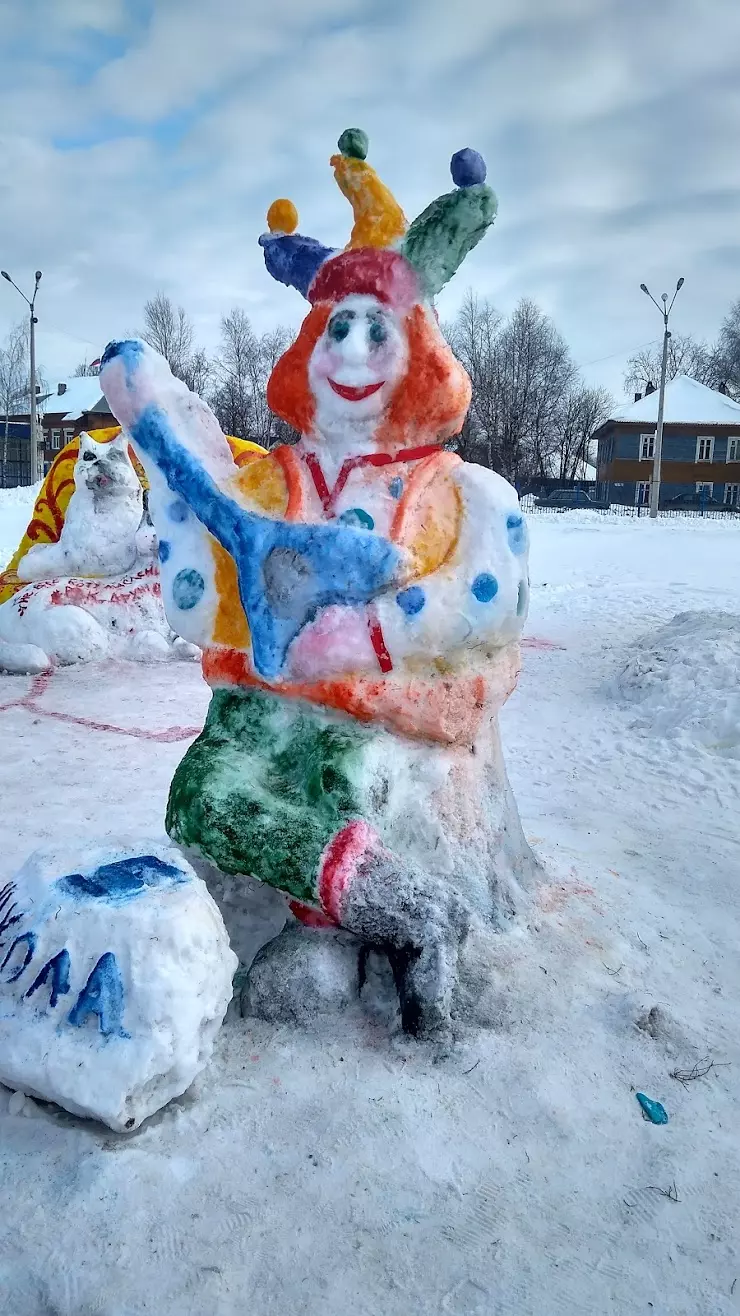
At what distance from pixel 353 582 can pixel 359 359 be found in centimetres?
56

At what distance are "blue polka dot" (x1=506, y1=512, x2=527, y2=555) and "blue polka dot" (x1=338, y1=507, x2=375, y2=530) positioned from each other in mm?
327

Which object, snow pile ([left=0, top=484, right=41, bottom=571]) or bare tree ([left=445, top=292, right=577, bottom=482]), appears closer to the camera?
snow pile ([left=0, top=484, right=41, bottom=571])

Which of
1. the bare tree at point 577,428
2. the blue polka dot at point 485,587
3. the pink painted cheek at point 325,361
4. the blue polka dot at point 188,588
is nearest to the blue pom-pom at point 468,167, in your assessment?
the pink painted cheek at point 325,361

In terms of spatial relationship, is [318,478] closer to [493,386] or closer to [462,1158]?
[462,1158]

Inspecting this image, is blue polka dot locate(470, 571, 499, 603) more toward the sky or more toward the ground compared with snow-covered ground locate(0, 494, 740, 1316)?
more toward the sky

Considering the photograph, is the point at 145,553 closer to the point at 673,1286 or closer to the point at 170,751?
the point at 170,751

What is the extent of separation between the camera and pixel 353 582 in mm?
2080

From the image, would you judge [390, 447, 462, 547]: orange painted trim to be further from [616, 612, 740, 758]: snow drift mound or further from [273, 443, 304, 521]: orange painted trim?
[616, 612, 740, 758]: snow drift mound

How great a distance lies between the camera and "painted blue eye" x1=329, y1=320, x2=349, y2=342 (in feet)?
7.20

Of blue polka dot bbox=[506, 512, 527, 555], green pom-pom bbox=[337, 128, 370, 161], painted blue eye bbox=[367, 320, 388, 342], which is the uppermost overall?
green pom-pom bbox=[337, 128, 370, 161]

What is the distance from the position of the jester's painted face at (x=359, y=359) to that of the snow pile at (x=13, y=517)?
7.95 meters

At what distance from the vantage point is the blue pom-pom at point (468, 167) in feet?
6.74

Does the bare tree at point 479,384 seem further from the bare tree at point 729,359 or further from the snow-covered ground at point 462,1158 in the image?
the snow-covered ground at point 462,1158

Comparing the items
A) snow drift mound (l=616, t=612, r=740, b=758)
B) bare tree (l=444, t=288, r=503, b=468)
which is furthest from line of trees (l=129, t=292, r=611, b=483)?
snow drift mound (l=616, t=612, r=740, b=758)
